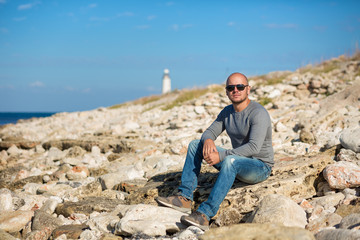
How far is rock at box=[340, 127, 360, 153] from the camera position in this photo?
5.43 meters

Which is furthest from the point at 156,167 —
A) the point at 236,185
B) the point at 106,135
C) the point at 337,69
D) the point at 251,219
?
the point at 337,69

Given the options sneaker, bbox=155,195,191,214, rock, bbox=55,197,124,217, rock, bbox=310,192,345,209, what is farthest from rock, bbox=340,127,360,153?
rock, bbox=55,197,124,217

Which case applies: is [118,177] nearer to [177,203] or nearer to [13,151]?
[177,203]

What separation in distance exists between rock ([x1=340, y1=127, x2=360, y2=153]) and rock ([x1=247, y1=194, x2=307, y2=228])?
78.5 inches

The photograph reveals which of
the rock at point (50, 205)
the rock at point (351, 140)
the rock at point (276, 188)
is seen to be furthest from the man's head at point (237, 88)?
the rock at point (50, 205)

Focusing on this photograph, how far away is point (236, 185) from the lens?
15.8 feet

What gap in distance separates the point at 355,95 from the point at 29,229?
8.42 m

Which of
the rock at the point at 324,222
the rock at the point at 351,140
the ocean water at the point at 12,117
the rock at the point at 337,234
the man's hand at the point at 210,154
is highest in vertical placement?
the man's hand at the point at 210,154

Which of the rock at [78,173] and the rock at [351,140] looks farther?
the rock at [78,173]

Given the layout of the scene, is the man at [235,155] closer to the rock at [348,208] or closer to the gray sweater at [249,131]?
the gray sweater at [249,131]

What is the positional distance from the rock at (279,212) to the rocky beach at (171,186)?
1 cm

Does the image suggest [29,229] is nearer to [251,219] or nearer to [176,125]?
[251,219]

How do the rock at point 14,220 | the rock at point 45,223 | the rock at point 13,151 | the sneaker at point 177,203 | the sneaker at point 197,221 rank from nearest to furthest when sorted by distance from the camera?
the sneaker at point 197,221, the sneaker at point 177,203, the rock at point 45,223, the rock at point 14,220, the rock at point 13,151

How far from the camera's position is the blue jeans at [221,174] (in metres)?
4.15
